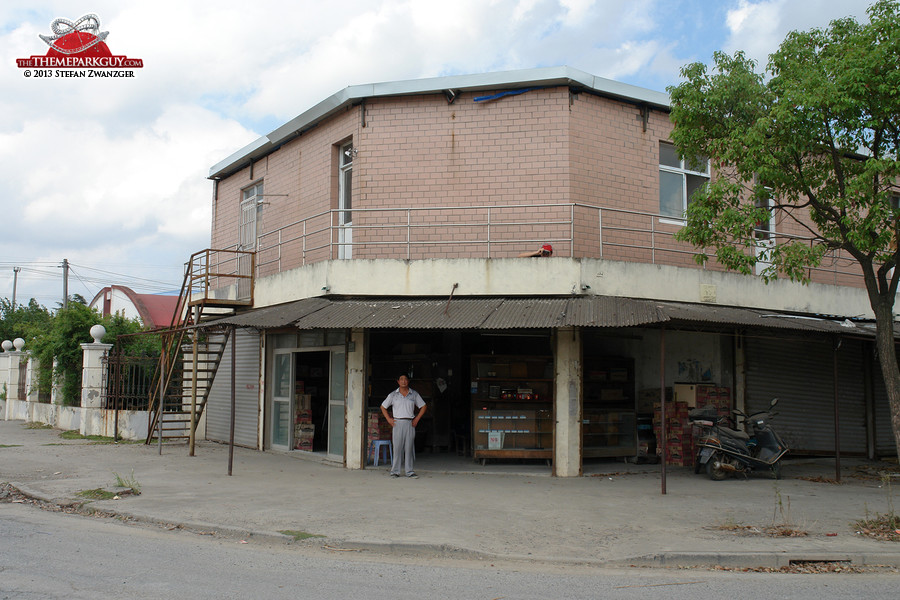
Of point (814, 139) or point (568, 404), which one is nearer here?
point (814, 139)

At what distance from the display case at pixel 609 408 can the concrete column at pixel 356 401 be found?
13.9ft

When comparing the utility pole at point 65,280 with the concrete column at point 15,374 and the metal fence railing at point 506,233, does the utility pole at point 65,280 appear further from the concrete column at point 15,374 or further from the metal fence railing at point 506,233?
the metal fence railing at point 506,233

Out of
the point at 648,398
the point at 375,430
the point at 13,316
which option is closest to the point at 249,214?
the point at 375,430

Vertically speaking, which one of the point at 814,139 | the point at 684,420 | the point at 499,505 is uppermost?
the point at 814,139

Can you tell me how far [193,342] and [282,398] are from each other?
2.29 meters

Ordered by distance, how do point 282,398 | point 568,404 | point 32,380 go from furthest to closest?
1. point 32,380
2. point 282,398
3. point 568,404

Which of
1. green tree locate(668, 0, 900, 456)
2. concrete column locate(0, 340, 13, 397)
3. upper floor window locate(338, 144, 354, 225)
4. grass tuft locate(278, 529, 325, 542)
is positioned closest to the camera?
grass tuft locate(278, 529, 325, 542)

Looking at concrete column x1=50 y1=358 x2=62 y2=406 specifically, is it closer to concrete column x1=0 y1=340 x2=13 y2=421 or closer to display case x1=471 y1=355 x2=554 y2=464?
concrete column x1=0 y1=340 x2=13 y2=421

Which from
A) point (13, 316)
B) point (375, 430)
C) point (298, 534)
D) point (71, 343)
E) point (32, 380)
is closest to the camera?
point (298, 534)

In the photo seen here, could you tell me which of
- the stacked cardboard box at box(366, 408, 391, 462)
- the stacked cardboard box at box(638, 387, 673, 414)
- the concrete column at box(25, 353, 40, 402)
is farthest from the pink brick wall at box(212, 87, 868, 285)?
the concrete column at box(25, 353, 40, 402)

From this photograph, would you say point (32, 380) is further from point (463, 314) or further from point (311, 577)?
point (311, 577)

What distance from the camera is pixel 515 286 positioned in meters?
13.0

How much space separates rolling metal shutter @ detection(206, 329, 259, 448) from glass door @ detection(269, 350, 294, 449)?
30.4 inches

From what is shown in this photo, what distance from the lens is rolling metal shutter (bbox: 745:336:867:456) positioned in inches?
607
